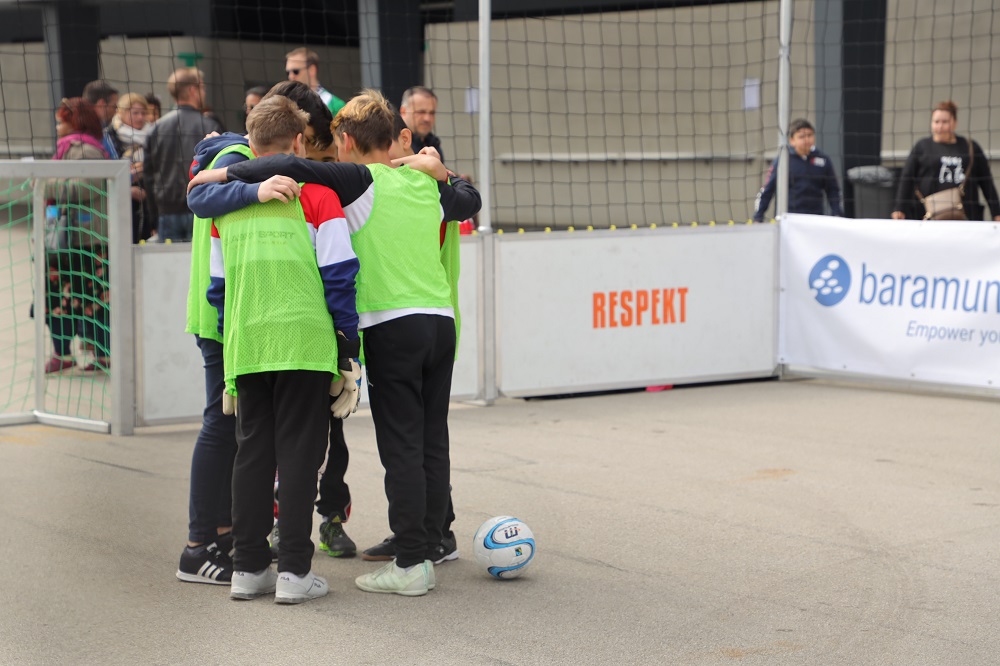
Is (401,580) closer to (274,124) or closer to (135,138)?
(274,124)

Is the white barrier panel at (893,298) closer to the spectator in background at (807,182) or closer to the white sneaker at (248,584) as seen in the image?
the spectator in background at (807,182)

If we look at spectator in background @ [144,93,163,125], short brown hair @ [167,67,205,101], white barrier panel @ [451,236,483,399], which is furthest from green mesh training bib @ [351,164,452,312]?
spectator in background @ [144,93,163,125]

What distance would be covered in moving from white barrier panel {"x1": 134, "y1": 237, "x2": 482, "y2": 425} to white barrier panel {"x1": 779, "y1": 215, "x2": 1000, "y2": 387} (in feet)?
14.7

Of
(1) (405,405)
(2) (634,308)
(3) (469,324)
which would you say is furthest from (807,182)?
(1) (405,405)

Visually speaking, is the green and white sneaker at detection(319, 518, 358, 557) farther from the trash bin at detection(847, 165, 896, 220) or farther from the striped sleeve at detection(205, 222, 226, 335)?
the trash bin at detection(847, 165, 896, 220)

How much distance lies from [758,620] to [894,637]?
1.51 ft

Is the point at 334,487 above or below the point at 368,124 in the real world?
below

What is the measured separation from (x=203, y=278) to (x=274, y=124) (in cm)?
64

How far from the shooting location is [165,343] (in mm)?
7879

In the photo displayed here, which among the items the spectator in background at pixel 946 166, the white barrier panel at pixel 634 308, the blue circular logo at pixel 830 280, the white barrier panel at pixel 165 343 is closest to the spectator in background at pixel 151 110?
the white barrier panel at pixel 165 343

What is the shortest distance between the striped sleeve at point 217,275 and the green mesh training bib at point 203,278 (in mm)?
66

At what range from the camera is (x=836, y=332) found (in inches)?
376

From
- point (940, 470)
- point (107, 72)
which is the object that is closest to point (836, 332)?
point (940, 470)

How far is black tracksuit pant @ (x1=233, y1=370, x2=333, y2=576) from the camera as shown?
15.2 feet
